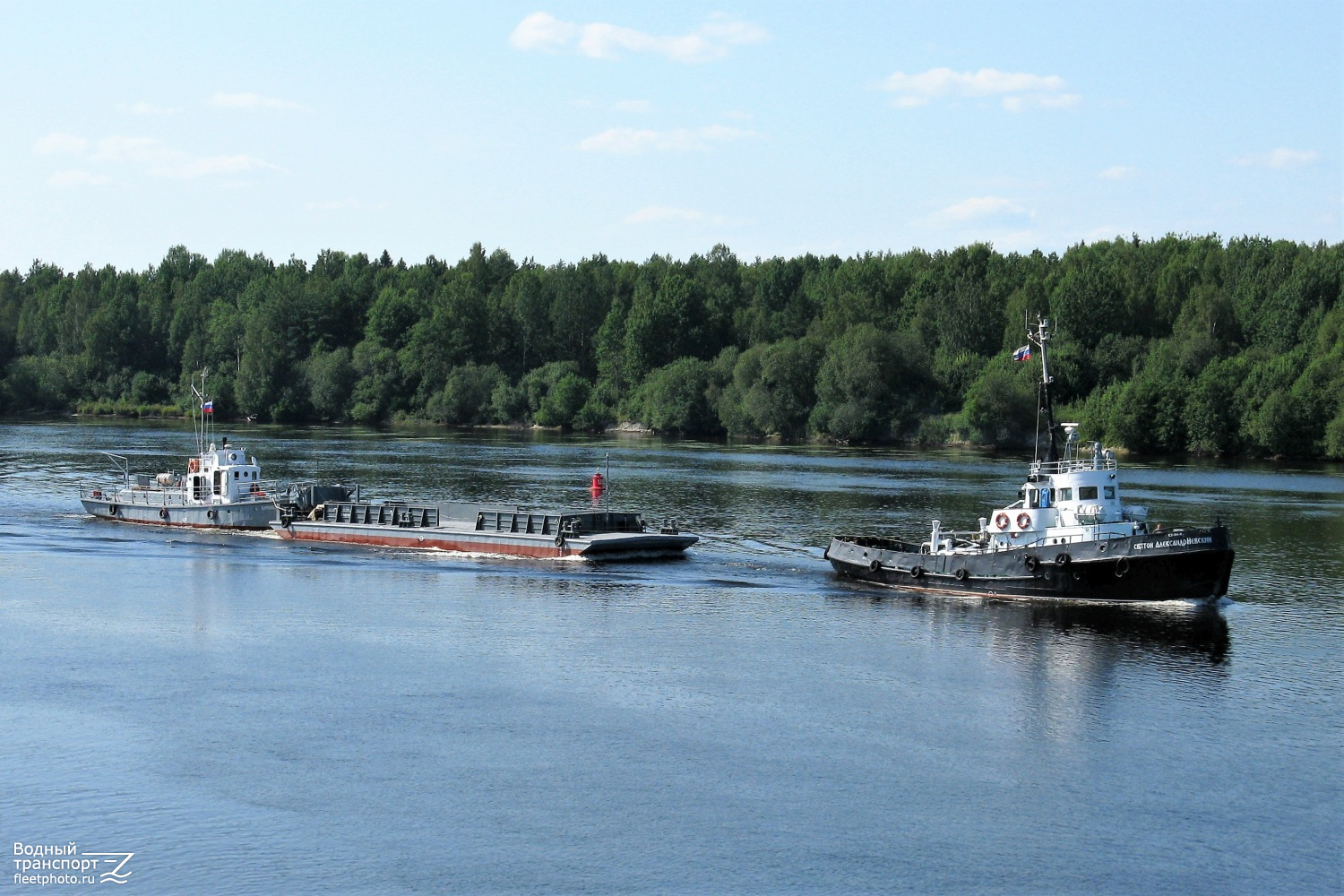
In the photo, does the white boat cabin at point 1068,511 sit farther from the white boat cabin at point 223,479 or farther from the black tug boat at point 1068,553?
the white boat cabin at point 223,479

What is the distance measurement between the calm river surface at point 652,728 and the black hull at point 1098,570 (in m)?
1.16

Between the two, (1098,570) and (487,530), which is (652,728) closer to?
(1098,570)

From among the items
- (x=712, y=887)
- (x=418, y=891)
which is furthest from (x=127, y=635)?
(x=712, y=887)

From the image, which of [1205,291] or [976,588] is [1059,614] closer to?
[976,588]

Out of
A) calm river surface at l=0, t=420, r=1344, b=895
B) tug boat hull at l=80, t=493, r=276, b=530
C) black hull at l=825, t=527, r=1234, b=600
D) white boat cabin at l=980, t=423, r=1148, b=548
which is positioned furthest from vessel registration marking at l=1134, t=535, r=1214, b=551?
tug boat hull at l=80, t=493, r=276, b=530

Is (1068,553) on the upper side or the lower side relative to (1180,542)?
lower

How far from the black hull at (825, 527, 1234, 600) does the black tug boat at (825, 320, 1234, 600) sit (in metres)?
0.04

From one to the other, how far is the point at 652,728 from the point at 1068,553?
24.6 m

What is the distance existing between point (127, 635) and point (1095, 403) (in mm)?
122638

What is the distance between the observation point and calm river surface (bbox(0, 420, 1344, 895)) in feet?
95.0

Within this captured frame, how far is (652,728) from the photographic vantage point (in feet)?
123

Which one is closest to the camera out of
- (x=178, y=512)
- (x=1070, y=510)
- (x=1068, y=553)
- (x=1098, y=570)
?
(x=1098, y=570)

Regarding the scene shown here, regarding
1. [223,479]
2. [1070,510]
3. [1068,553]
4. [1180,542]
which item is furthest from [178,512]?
[1180,542]

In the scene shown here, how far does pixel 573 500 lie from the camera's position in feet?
300
